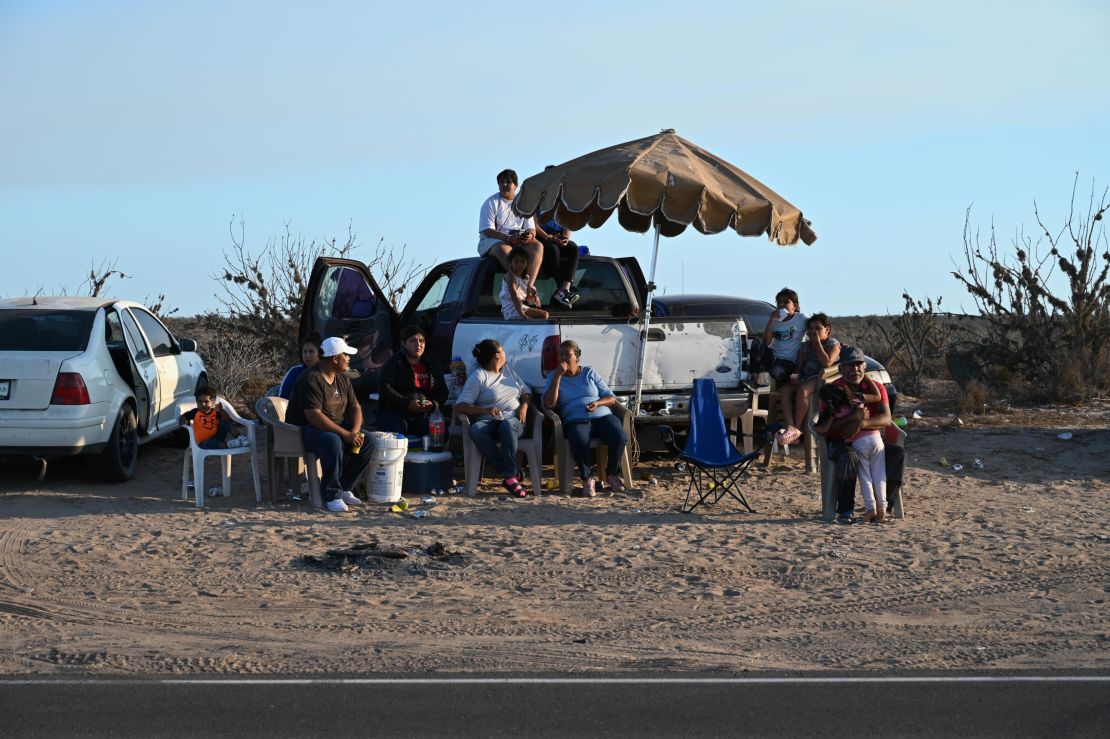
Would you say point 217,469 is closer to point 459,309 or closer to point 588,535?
point 459,309

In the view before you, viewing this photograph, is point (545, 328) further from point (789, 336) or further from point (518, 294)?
point (789, 336)

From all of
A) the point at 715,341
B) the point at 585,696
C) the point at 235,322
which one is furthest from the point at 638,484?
the point at 235,322

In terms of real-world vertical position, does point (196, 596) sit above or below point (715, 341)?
below

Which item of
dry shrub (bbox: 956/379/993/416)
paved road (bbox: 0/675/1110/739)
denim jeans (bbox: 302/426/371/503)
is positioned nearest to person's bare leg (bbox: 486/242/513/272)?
denim jeans (bbox: 302/426/371/503)

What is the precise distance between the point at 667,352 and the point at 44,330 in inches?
211

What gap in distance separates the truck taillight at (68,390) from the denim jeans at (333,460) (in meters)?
1.86

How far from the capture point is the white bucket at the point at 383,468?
448 inches

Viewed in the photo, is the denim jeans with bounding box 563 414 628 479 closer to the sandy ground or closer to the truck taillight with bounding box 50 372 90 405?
the sandy ground

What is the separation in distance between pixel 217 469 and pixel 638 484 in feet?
13.2

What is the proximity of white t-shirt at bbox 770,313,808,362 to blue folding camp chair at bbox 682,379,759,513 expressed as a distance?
1082mm

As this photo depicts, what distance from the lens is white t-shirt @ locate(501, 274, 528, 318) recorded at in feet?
40.9

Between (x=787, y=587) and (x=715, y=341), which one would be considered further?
(x=715, y=341)

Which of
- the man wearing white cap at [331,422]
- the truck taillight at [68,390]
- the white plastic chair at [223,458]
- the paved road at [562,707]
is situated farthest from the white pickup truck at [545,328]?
the paved road at [562,707]

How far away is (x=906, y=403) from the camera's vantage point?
60.2ft
